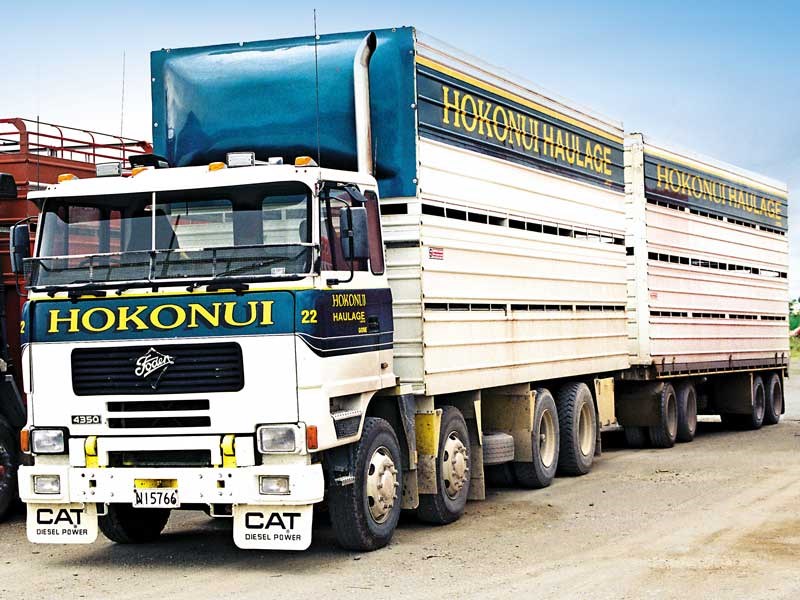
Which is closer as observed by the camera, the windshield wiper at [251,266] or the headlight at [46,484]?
the windshield wiper at [251,266]

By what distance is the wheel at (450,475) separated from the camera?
436 inches

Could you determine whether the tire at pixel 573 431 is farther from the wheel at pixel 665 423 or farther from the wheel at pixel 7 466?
the wheel at pixel 7 466

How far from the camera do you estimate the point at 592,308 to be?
50.1ft

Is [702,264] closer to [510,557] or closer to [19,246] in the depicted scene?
[510,557]

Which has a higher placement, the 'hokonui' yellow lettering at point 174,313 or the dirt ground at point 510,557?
the 'hokonui' yellow lettering at point 174,313

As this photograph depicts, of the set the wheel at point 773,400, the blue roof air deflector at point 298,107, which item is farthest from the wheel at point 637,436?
the blue roof air deflector at point 298,107

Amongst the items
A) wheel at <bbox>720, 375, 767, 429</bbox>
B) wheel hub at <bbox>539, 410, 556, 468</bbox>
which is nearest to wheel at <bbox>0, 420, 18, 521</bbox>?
wheel hub at <bbox>539, 410, 556, 468</bbox>

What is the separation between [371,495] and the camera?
31.8 feet

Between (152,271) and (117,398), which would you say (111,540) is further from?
(152,271)

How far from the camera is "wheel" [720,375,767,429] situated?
72.1 ft

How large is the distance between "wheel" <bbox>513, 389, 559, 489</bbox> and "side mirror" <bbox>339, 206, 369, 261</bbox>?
15.9ft

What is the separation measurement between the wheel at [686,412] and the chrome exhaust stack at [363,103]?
32.6 ft

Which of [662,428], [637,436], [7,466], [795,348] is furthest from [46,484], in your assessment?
[795,348]

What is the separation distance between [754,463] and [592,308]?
9.33 ft
